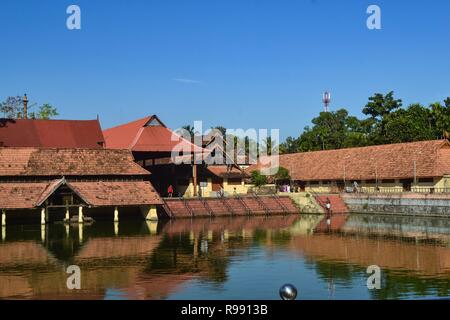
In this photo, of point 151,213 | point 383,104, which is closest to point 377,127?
point 383,104

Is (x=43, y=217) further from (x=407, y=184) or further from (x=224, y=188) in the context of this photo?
(x=407, y=184)

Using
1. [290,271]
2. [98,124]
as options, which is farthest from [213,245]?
[98,124]

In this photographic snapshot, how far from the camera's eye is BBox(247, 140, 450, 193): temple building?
4359cm

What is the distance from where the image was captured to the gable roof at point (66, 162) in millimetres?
38406

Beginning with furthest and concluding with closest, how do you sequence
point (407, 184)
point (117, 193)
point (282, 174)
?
point (282, 174) → point (407, 184) → point (117, 193)

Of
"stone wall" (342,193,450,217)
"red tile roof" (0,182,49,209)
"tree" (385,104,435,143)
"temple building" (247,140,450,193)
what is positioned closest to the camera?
"red tile roof" (0,182,49,209)

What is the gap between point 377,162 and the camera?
4859 centimetres

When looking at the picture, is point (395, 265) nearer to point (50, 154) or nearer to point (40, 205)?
point (40, 205)

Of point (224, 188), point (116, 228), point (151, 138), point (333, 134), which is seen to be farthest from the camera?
point (333, 134)

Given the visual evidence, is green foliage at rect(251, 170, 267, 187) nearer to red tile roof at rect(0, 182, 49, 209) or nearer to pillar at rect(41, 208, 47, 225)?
red tile roof at rect(0, 182, 49, 209)

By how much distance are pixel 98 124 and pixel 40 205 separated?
15893 millimetres

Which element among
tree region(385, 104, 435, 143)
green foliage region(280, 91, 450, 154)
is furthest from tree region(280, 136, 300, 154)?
tree region(385, 104, 435, 143)

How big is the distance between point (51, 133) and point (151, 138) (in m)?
9.02

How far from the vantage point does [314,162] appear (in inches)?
2197
